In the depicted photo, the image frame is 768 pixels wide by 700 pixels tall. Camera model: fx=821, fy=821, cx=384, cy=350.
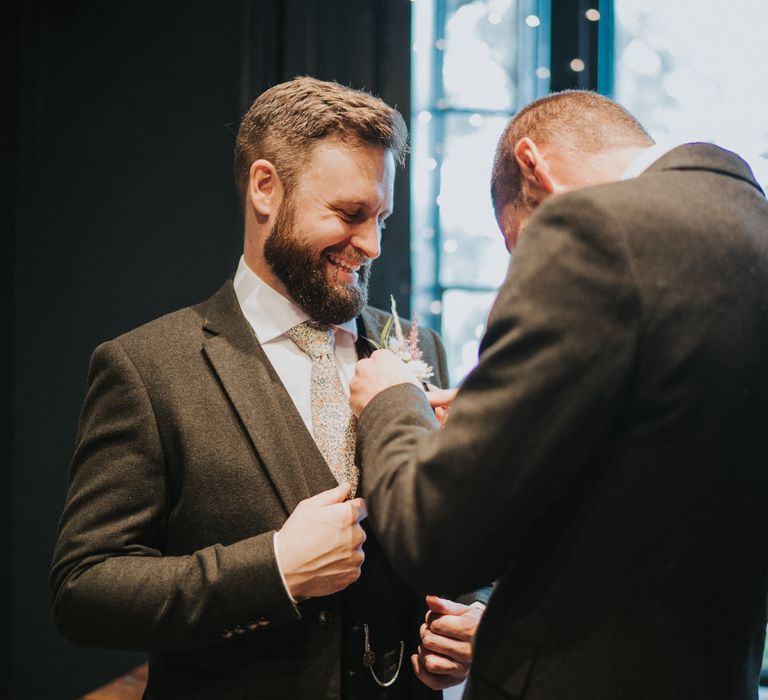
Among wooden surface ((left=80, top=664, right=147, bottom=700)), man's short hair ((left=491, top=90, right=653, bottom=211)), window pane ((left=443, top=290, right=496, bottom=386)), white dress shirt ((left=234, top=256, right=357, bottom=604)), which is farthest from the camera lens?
window pane ((left=443, top=290, right=496, bottom=386))

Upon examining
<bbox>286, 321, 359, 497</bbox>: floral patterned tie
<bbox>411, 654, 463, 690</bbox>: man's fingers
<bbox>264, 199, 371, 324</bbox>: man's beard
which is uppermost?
<bbox>264, 199, 371, 324</bbox>: man's beard

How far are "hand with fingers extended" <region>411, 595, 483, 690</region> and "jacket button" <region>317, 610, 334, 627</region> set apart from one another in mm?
191

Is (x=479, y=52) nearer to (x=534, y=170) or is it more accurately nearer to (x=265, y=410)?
(x=534, y=170)

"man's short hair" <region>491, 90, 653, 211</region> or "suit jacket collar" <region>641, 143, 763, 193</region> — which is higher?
"man's short hair" <region>491, 90, 653, 211</region>

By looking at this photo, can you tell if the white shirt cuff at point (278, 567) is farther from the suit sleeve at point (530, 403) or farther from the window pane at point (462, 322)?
the window pane at point (462, 322)

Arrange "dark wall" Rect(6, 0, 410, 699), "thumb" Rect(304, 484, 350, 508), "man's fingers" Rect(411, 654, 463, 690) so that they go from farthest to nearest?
"dark wall" Rect(6, 0, 410, 699)
"man's fingers" Rect(411, 654, 463, 690)
"thumb" Rect(304, 484, 350, 508)

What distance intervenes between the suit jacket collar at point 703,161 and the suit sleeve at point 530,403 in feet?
0.64

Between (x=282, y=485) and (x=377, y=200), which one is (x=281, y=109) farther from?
(x=282, y=485)

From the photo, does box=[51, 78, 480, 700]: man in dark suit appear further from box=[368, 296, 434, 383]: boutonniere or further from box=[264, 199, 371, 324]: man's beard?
box=[368, 296, 434, 383]: boutonniere

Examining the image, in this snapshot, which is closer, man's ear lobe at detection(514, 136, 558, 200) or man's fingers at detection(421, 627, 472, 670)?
man's ear lobe at detection(514, 136, 558, 200)

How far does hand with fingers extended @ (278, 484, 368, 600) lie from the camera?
1.43 metres

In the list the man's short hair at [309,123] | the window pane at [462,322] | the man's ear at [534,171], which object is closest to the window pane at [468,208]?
the window pane at [462,322]

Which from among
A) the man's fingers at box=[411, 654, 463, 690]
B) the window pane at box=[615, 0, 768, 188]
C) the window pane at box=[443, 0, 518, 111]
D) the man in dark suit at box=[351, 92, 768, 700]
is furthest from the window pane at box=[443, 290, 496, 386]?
the man in dark suit at box=[351, 92, 768, 700]

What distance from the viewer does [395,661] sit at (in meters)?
1.63
